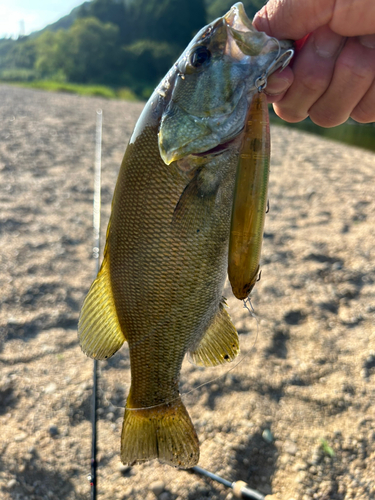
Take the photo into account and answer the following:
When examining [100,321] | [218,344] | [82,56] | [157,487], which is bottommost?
[82,56]

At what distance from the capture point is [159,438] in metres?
1.78

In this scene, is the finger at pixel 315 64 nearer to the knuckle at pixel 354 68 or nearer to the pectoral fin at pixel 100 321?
the knuckle at pixel 354 68

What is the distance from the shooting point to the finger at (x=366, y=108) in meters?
2.08

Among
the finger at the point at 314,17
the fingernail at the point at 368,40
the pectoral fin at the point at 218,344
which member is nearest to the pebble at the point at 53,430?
the pectoral fin at the point at 218,344

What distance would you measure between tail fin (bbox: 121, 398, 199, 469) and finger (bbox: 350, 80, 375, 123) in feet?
5.93

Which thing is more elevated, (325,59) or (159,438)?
(325,59)

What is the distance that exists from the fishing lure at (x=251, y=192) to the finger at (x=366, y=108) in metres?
0.97

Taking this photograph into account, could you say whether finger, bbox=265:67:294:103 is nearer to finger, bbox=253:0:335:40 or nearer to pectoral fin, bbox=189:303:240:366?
finger, bbox=253:0:335:40

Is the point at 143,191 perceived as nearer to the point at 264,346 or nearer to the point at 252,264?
the point at 252,264

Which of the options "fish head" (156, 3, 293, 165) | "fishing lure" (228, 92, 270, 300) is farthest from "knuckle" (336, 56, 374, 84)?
"fishing lure" (228, 92, 270, 300)

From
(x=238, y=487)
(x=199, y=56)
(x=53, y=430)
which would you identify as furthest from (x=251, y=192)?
(x=53, y=430)

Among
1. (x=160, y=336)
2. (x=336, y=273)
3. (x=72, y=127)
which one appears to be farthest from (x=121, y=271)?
(x=72, y=127)

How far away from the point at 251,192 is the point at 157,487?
1.74 m

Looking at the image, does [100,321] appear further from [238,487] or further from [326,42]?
[326,42]
